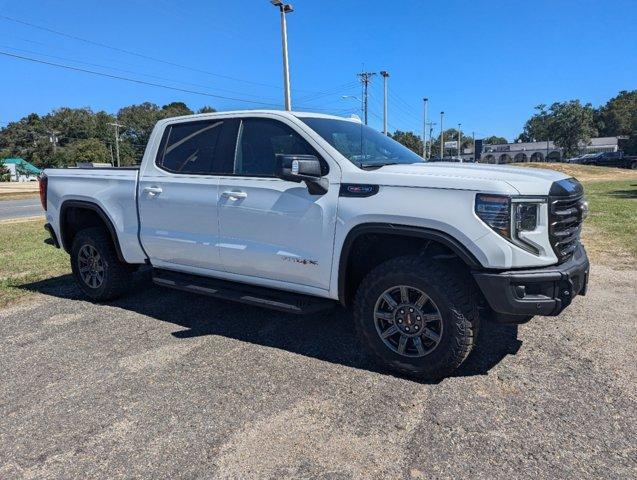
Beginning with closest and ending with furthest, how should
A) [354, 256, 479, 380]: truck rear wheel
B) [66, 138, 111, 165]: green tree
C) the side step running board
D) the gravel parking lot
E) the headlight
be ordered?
1. the gravel parking lot
2. the headlight
3. [354, 256, 479, 380]: truck rear wheel
4. the side step running board
5. [66, 138, 111, 165]: green tree

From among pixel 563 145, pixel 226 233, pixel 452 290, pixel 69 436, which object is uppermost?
pixel 563 145

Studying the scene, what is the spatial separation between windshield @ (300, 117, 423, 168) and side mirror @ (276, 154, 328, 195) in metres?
0.31

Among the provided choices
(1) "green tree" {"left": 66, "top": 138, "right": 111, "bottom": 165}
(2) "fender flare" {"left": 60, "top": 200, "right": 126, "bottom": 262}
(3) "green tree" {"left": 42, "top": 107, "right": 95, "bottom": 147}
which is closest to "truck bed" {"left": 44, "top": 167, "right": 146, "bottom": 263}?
(2) "fender flare" {"left": 60, "top": 200, "right": 126, "bottom": 262}

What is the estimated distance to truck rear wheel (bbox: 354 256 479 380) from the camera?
3225 mm

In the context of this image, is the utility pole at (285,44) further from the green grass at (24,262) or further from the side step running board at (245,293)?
the side step running board at (245,293)

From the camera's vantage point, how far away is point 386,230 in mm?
3377

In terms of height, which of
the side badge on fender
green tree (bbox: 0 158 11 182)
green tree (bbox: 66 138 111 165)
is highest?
green tree (bbox: 66 138 111 165)

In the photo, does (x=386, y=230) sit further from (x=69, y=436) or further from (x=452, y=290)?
(x=69, y=436)

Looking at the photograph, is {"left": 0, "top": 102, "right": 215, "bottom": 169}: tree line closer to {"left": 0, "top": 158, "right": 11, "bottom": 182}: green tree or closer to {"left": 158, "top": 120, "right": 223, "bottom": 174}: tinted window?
{"left": 0, "top": 158, "right": 11, "bottom": 182}: green tree

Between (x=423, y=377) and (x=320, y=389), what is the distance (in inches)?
28.9

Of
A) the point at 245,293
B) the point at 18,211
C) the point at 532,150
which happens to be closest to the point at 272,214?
the point at 245,293

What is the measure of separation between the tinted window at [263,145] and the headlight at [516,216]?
58.6 inches

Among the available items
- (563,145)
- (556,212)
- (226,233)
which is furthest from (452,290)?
(563,145)

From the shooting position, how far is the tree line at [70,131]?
10123 centimetres
